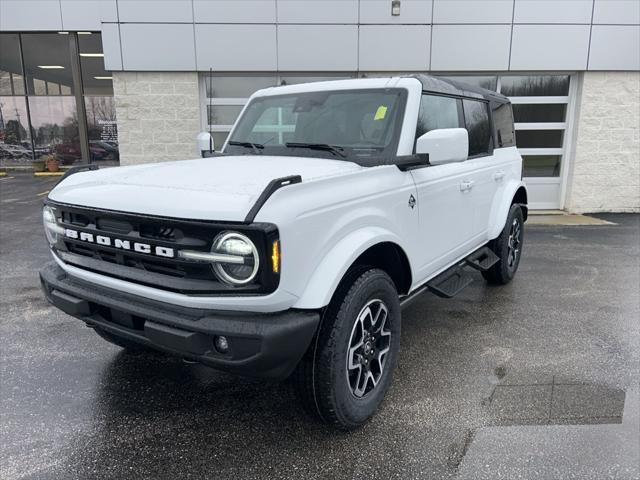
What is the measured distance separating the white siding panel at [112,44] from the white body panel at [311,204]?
683cm

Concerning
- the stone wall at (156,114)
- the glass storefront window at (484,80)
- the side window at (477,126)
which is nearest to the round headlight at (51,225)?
the side window at (477,126)

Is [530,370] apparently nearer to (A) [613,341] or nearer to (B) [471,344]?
(B) [471,344]

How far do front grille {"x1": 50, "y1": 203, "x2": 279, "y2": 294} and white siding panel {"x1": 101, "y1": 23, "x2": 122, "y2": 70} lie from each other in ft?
25.3

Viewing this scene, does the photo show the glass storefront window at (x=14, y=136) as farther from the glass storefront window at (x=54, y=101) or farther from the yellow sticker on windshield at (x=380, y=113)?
the yellow sticker on windshield at (x=380, y=113)

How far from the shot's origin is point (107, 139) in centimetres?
1650

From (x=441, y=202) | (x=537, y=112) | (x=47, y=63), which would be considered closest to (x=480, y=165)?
(x=441, y=202)

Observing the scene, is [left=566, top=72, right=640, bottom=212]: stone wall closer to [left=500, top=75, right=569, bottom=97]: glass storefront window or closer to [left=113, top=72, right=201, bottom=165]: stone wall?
[left=500, top=75, right=569, bottom=97]: glass storefront window

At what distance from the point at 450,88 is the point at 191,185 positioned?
2573 millimetres

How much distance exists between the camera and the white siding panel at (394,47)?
9523 millimetres

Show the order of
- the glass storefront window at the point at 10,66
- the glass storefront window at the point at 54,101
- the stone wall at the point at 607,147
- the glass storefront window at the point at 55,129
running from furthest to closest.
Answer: the glass storefront window at the point at 55,129, the glass storefront window at the point at 10,66, the glass storefront window at the point at 54,101, the stone wall at the point at 607,147

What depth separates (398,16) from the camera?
948cm

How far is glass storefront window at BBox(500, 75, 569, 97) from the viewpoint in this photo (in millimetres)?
10117

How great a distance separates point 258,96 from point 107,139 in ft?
45.8

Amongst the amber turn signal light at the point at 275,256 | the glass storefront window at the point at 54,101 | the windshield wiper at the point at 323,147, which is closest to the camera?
the amber turn signal light at the point at 275,256
